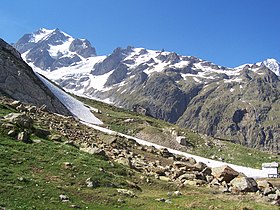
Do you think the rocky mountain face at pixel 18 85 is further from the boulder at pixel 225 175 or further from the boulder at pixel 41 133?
the boulder at pixel 225 175

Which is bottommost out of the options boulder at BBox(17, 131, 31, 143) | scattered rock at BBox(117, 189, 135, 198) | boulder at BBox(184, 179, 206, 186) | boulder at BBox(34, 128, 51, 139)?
scattered rock at BBox(117, 189, 135, 198)

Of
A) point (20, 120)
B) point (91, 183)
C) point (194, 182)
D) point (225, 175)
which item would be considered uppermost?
point (20, 120)

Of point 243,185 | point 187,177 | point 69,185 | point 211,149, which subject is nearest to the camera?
point 69,185

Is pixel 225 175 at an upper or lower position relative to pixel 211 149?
lower

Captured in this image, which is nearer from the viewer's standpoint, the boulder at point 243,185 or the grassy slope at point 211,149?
the boulder at point 243,185

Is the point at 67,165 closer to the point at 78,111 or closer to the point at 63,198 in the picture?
the point at 63,198

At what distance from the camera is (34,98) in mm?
68375

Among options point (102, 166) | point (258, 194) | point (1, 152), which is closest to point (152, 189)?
point (102, 166)

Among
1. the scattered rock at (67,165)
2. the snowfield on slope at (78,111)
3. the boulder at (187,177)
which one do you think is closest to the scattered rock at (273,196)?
the boulder at (187,177)

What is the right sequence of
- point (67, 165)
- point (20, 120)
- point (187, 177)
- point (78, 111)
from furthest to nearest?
1. point (78, 111)
2. point (187, 177)
3. point (20, 120)
4. point (67, 165)

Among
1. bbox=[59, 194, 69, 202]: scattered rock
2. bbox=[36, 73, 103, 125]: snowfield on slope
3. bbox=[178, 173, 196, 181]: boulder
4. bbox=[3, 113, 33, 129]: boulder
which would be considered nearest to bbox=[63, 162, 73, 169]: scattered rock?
bbox=[59, 194, 69, 202]: scattered rock

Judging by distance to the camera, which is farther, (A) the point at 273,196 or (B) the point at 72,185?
(A) the point at 273,196

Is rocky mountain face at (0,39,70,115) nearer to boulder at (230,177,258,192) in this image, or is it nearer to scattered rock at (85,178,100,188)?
scattered rock at (85,178,100,188)

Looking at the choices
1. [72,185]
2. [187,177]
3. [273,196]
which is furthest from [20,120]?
[273,196]
